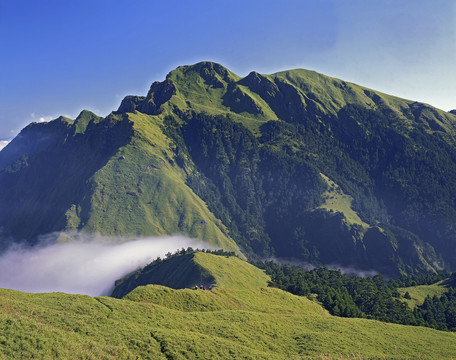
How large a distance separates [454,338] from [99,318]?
134205 mm

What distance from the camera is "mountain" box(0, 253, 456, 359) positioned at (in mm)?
63719

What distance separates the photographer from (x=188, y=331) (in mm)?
91375

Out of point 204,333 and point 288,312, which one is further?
point 288,312

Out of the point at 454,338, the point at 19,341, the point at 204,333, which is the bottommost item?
the point at 454,338

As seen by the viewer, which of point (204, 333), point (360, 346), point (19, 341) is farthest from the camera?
point (360, 346)

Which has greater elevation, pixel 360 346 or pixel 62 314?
pixel 62 314

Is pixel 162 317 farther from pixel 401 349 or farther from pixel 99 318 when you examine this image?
pixel 401 349

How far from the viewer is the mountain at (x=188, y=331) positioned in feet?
209

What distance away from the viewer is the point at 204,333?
93.1m

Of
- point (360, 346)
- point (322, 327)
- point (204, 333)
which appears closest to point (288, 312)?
point (322, 327)

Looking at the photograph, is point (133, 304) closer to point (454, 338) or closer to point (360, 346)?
point (360, 346)

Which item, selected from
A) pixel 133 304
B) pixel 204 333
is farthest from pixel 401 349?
pixel 133 304

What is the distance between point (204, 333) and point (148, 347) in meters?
23.1

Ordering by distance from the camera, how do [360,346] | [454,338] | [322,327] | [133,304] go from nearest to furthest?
[133,304], [360,346], [322,327], [454,338]
